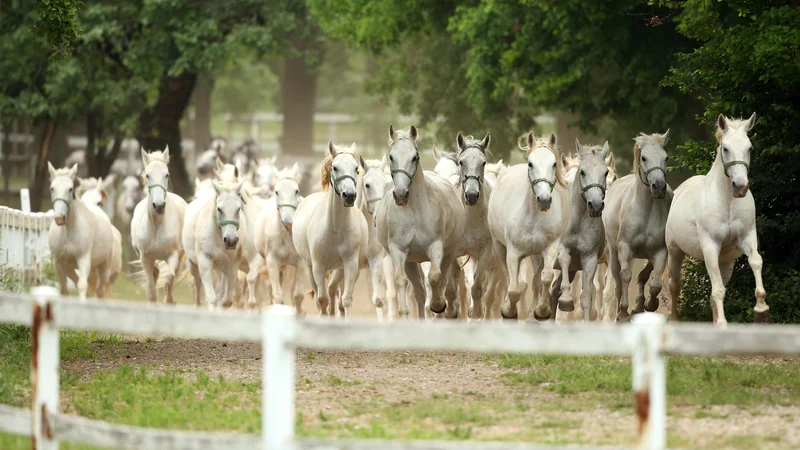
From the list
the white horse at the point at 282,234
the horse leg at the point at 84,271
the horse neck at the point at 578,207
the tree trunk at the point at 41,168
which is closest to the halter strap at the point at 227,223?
the white horse at the point at 282,234

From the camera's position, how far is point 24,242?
20.8 m

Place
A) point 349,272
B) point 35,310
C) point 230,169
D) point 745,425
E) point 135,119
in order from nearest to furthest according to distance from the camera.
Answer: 1. point 35,310
2. point 745,425
3. point 349,272
4. point 230,169
5. point 135,119

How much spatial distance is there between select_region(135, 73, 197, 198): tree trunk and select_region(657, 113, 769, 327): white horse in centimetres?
2207

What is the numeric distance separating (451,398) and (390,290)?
6450mm

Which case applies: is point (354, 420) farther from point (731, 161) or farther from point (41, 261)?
point (41, 261)

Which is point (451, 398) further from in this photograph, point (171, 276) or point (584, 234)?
point (171, 276)

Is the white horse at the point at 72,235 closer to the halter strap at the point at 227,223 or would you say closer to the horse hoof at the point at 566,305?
the halter strap at the point at 227,223

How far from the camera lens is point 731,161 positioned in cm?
1350

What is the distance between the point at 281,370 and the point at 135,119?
2795cm

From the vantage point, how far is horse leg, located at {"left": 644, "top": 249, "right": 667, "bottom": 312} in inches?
603

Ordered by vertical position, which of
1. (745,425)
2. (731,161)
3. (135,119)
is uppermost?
(135,119)

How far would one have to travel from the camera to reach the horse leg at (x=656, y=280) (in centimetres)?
1533

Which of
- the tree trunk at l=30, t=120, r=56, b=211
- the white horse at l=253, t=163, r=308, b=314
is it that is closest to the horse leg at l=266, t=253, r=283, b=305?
the white horse at l=253, t=163, r=308, b=314

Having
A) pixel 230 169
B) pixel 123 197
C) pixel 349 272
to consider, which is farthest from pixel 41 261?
pixel 123 197
